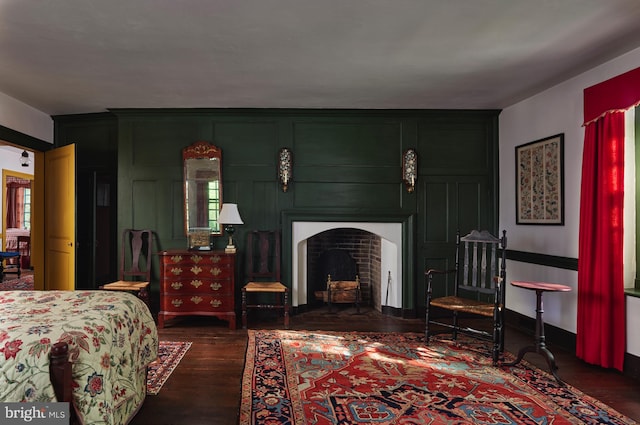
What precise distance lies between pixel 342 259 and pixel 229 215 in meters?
1.82

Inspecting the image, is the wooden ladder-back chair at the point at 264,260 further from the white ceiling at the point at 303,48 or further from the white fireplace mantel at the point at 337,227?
the white ceiling at the point at 303,48

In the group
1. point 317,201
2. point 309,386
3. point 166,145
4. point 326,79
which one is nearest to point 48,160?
point 166,145

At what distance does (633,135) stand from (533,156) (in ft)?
3.99

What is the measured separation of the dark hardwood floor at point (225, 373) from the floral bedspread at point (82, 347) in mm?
327

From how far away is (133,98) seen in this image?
15.6 ft

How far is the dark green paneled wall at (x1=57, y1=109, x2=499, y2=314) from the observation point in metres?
5.30

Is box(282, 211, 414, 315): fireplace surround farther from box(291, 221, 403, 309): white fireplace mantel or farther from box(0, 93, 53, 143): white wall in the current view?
box(0, 93, 53, 143): white wall

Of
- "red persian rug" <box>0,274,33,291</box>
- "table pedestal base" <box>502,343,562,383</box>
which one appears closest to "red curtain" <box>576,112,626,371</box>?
"table pedestal base" <box>502,343,562,383</box>

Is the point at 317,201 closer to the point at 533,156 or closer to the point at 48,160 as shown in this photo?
the point at 533,156

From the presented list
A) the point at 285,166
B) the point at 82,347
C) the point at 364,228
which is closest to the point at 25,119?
the point at 285,166

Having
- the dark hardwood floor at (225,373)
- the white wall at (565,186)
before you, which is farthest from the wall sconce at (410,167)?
the dark hardwood floor at (225,373)

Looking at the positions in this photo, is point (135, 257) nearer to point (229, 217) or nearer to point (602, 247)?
point (229, 217)

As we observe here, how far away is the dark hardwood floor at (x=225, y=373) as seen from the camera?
269 centimetres

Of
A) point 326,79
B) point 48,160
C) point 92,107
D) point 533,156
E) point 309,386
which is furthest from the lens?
point 48,160
